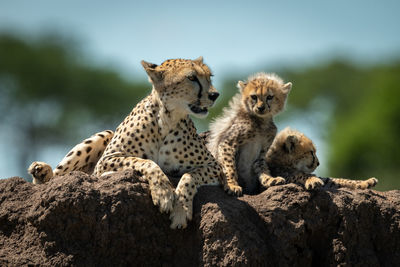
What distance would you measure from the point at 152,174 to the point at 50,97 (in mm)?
17103

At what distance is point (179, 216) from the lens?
415 centimetres

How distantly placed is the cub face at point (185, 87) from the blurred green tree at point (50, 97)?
15292 millimetres

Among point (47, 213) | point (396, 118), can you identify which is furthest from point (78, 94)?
point (47, 213)

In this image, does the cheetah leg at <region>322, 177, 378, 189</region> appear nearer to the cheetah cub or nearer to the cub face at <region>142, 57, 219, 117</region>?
the cheetah cub

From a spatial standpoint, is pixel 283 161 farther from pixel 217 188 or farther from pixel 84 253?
pixel 84 253

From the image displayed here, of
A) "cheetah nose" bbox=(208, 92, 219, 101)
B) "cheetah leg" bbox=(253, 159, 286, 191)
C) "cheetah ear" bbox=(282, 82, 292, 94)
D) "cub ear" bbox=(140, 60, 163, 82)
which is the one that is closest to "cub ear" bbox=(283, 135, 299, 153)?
"cheetah leg" bbox=(253, 159, 286, 191)

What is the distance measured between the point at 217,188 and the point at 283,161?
51.6 inches

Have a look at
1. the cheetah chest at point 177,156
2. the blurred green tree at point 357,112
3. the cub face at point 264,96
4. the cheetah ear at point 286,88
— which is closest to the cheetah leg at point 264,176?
the cub face at point 264,96

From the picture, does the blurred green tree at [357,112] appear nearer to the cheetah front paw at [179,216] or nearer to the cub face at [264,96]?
the cub face at [264,96]

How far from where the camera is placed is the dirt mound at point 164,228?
3.99 meters

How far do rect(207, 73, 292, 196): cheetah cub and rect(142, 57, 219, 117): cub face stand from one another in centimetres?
83

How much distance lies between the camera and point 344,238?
447 centimetres

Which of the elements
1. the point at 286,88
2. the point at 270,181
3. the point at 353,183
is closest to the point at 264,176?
the point at 270,181

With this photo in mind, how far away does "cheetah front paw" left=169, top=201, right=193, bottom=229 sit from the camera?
13.6ft
